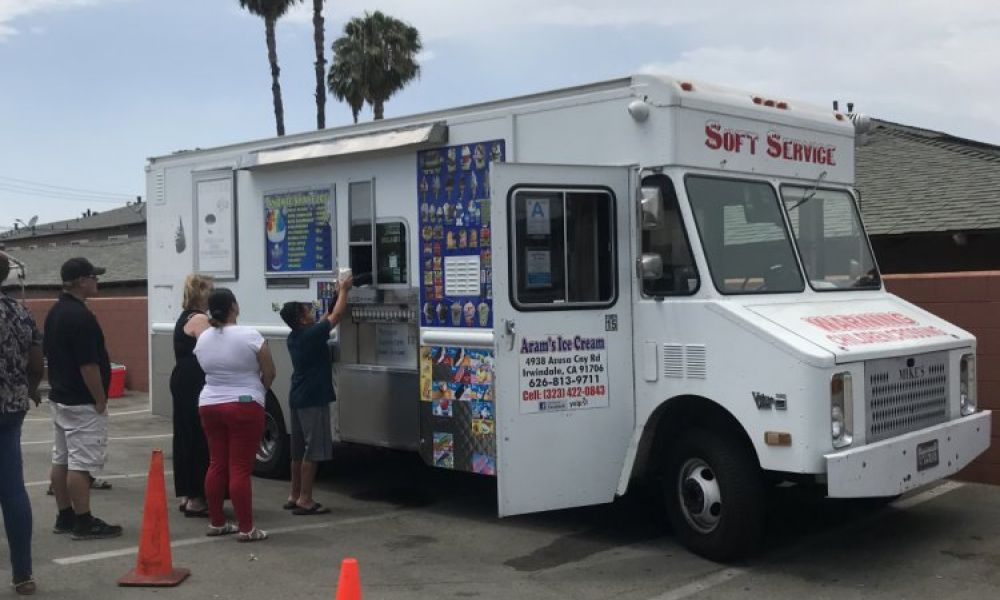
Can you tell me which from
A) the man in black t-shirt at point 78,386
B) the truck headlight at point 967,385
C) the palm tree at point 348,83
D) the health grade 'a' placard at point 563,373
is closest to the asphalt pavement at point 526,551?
the man in black t-shirt at point 78,386

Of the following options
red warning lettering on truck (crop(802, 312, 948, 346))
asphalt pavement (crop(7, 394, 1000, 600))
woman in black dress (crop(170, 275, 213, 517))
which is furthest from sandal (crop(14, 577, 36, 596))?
red warning lettering on truck (crop(802, 312, 948, 346))

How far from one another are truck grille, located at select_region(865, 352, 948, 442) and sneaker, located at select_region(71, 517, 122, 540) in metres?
4.90

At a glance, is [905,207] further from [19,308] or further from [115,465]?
[19,308]

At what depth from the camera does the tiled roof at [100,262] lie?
2462 cm

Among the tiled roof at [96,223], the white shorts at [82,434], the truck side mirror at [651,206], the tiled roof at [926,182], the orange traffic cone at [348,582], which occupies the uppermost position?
the tiled roof at [96,223]

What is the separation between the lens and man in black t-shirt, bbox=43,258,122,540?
22.0 ft

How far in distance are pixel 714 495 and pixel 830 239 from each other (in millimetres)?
2186

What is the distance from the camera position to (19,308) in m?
5.80

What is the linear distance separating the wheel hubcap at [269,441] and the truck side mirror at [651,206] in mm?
4025

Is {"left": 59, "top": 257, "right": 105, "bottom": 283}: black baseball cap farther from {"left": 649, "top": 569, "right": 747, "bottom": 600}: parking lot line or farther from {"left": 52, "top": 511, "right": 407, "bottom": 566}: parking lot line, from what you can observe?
{"left": 649, "top": 569, "right": 747, "bottom": 600}: parking lot line

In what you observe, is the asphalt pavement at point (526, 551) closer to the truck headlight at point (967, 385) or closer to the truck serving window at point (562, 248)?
the truck headlight at point (967, 385)

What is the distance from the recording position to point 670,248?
257 inches

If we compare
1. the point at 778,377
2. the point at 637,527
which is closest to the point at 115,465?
the point at 637,527

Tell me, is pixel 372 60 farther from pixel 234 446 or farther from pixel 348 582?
pixel 348 582
